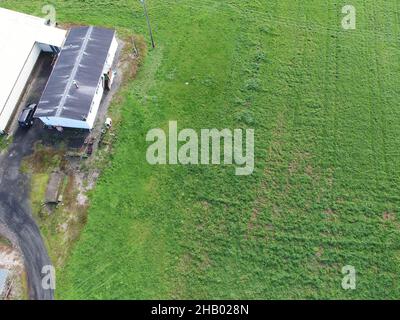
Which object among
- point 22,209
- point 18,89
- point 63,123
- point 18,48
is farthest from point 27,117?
point 22,209

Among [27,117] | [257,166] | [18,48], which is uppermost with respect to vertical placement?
[18,48]

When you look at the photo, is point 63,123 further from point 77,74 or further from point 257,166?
point 257,166

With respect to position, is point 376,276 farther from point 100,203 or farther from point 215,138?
point 100,203

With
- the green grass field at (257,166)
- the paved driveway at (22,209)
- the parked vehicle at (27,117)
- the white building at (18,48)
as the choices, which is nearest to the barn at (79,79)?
the parked vehicle at (27,117)

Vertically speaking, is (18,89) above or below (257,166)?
above

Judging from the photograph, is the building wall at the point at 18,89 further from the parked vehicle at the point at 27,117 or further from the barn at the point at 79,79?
the barn at the point at 79,79

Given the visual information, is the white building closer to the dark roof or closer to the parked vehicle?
the parked vehicle

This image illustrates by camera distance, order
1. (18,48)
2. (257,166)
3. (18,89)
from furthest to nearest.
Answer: (18,48) → (18,89) → (257,166)
